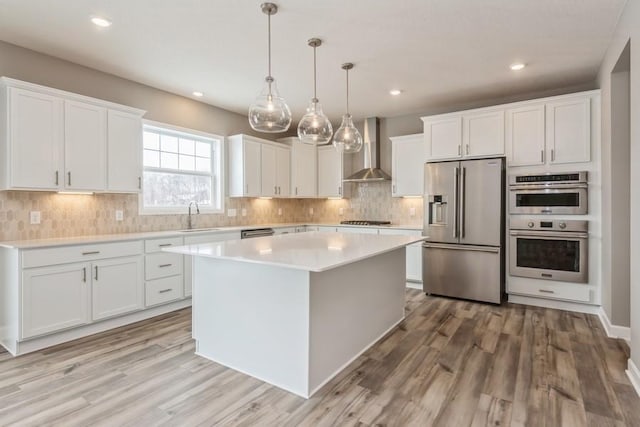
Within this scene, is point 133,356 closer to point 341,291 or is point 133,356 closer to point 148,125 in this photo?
point 341,291

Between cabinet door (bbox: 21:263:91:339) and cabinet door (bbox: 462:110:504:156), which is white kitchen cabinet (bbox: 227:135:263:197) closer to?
cabinet door (bbox: 21:263:91:339)

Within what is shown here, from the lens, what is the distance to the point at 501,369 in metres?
2.53

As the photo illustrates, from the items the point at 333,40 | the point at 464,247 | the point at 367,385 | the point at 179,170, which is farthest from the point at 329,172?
the point at 367,385

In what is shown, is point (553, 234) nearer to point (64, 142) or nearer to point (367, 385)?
point (367, 385)

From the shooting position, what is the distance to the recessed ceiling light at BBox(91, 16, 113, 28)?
104 inches

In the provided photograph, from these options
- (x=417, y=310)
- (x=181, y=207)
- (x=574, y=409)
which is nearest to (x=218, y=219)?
(x=181, y=207)

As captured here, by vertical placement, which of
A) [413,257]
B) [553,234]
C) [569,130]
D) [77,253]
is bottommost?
[413,257]

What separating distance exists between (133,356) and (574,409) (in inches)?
121

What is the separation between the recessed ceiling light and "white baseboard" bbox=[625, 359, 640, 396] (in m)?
4.55

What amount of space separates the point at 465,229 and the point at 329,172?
264 centimetres

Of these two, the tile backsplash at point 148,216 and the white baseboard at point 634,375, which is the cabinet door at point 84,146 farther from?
the white baseboard at point 634,375

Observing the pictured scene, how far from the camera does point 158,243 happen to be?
12.1 ft

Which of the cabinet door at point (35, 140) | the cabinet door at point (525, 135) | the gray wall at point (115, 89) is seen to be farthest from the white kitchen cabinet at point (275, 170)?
the cabinet door at point (525, 135)

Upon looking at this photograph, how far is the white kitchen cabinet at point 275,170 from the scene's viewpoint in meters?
5.43
